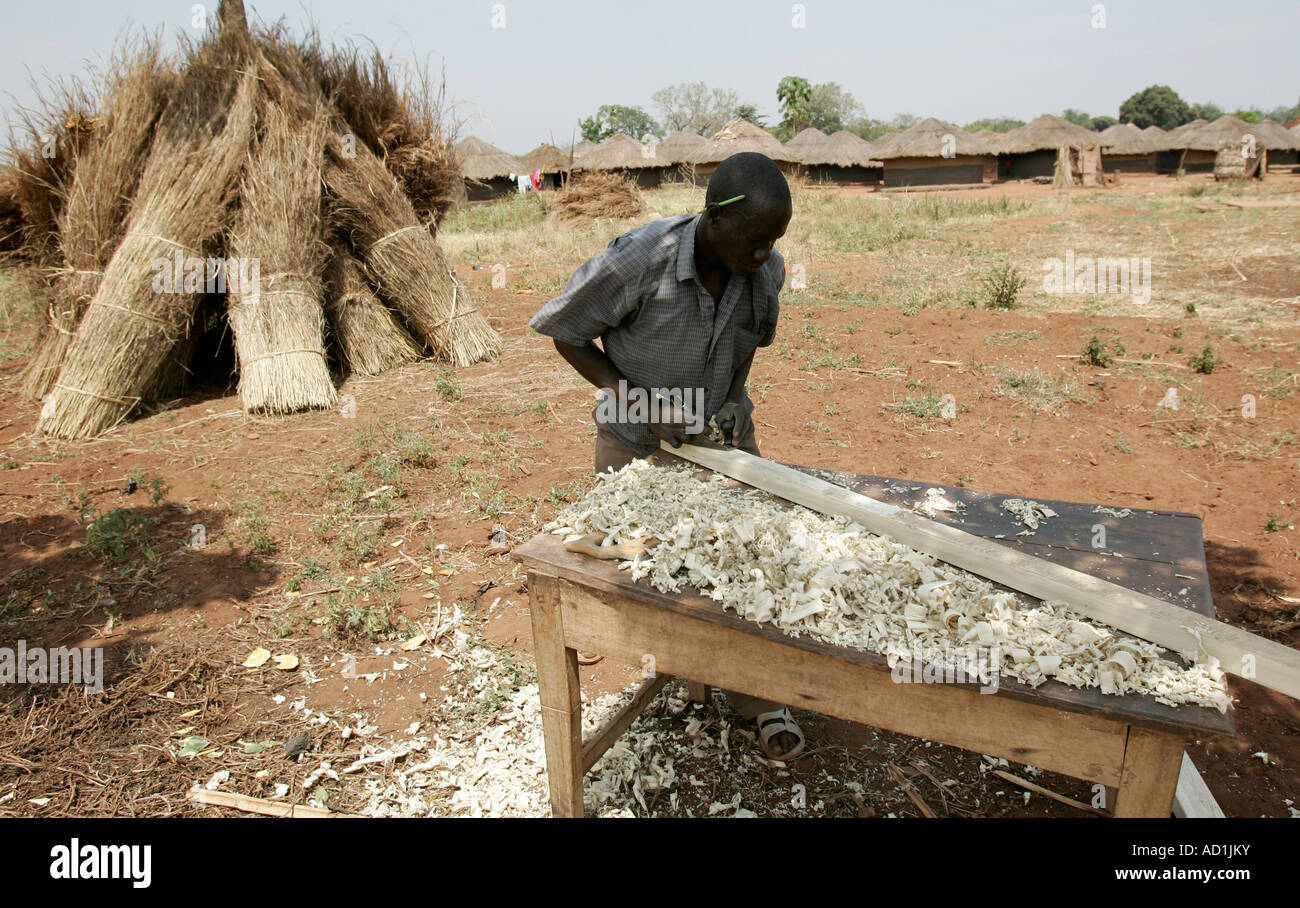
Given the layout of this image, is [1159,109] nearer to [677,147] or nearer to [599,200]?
[677,147]

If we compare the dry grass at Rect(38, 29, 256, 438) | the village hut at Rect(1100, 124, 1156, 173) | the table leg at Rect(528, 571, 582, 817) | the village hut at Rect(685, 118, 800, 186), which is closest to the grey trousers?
the table leg at Rect(528, 571, 582, 817)

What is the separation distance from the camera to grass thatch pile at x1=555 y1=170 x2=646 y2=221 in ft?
53.5

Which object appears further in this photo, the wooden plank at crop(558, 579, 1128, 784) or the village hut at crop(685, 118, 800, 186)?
the village hut at crop(685, 118, 800, 186)

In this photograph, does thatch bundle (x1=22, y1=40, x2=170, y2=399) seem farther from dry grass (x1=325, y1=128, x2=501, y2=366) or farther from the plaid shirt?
the plaid shirt

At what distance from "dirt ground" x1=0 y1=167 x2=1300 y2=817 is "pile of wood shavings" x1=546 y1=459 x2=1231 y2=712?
1049 mm

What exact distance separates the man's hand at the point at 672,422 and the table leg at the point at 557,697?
66cm

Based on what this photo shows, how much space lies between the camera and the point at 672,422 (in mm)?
2279

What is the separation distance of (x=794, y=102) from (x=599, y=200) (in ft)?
114

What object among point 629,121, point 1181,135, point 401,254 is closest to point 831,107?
point 629,121

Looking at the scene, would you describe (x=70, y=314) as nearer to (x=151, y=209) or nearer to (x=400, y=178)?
(x=151, y=209)

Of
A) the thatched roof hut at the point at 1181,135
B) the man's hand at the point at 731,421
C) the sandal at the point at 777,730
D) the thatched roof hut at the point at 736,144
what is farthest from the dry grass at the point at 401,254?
the thatched roof hut at the point at 1181,135

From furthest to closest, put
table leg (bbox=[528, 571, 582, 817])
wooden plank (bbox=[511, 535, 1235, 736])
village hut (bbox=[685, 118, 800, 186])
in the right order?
village hut (bbox=[685, 118, 800, 186]) < table leg (bbox=[528, 571, 582, 817]) < wooden plank (bbox=[511, 535, 1235, 736])

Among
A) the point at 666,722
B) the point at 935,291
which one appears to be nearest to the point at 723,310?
the point at 666,722
